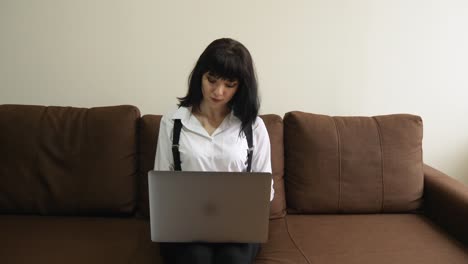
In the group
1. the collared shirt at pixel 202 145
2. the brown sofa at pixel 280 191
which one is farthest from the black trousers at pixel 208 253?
the collared shirt at pixel 202 145

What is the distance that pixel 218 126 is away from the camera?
1.36 meters

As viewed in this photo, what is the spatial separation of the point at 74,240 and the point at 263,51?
48.9 inches

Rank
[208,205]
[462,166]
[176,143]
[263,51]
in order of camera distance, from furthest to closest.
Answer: [462,166] < [263,51] < [176,143] < [208,205]

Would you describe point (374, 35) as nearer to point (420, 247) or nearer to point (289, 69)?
point (289, 69)

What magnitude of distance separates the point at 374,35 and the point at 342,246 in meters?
1.14

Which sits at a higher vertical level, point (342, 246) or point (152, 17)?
point (152, 17)

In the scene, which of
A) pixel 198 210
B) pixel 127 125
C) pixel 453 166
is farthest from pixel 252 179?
pixel 453 166

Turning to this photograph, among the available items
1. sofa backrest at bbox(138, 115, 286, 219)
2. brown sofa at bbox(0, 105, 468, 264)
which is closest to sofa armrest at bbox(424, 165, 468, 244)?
brown sofa at bbox(0, 105, 468, 264)

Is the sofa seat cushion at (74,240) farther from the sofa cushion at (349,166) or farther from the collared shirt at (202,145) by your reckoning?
the sofa cushion at (349,166)

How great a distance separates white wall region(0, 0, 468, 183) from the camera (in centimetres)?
176

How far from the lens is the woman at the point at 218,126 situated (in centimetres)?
119

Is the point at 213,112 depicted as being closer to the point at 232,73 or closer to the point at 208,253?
the point at 232,73

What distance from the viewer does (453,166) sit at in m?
2.08

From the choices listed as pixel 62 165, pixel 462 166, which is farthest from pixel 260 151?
pixel 462 166
